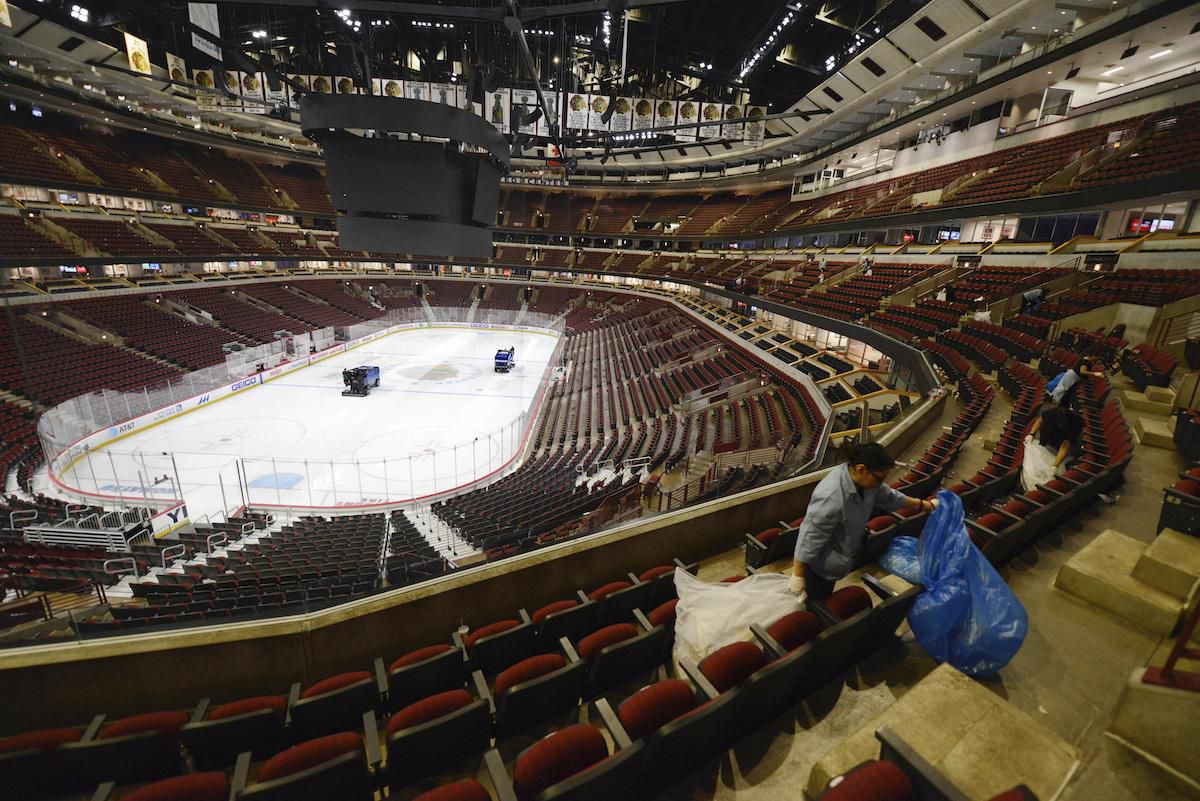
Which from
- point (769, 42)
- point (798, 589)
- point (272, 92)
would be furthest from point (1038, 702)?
point (272, 92)

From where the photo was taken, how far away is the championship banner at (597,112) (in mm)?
18828

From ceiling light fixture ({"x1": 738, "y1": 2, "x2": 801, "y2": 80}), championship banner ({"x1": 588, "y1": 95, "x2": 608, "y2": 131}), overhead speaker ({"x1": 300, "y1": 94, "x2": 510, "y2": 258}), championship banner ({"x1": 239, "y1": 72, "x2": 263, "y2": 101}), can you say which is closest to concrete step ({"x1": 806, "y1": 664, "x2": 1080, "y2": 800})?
overhead speaker ({"x1": 300, "y1": 94, "x2": 510, "y2": 258})

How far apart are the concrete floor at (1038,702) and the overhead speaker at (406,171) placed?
11976 mm

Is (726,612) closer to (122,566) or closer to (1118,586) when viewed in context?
(1118,586)

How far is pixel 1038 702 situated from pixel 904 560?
0.97 metres

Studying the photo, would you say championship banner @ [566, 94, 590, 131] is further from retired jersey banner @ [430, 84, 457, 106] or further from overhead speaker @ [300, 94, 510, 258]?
overhead speaker @ [300, 94, 510, 258]

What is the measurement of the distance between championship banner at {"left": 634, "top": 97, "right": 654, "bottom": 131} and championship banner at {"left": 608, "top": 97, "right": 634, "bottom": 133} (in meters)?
0.23

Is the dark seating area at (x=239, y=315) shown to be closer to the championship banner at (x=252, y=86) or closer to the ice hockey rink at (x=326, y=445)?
the ice hockey rink at (x=326, y=445)

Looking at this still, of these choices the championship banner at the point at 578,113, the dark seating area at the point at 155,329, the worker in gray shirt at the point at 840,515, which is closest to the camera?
the worker in gray shirt at the point at 840,515

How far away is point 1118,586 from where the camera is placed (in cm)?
324

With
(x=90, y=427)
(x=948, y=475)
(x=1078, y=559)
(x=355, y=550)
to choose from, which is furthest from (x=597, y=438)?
(x=90, y=427)

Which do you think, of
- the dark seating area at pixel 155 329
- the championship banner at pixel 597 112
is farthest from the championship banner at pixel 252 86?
the championship banner at pixel 597 112

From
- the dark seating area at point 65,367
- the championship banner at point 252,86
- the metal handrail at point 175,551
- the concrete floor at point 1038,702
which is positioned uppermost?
the championship banner at point 252,86

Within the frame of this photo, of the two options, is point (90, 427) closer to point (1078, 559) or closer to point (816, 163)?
point (1078, 559)
